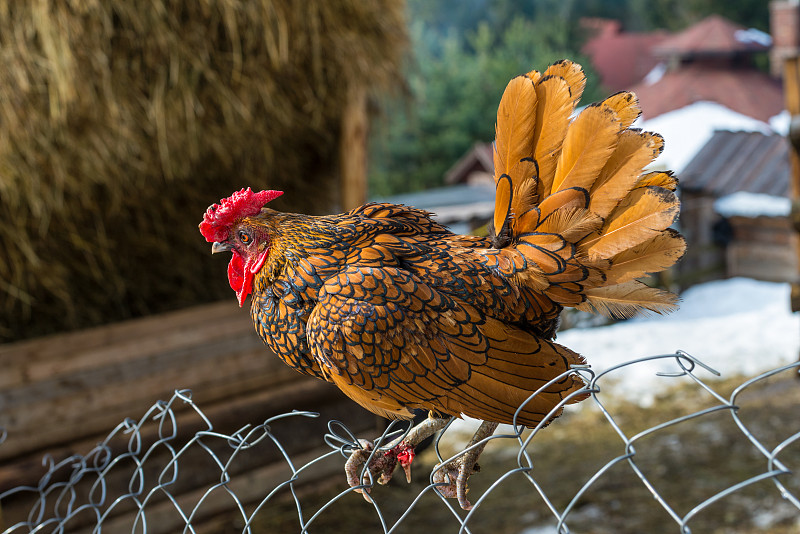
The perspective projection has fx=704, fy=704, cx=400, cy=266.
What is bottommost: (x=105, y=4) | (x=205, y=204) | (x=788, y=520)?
(x=788, y=520)

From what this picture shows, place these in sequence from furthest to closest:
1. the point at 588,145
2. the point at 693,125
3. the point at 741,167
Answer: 1. the point at 693,125
2. the point at 741,167
3. the point at 588,145

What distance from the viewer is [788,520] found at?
2928 mm

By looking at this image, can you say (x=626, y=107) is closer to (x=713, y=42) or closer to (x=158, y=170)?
(x=158, y=170)

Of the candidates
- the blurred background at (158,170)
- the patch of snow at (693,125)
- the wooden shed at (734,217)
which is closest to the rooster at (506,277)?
the blurred background at (158,170)

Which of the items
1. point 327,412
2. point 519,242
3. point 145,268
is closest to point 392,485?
point 327,412

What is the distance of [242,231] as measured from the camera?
3.49 ft

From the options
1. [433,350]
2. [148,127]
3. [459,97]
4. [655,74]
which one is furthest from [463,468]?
[655,74]

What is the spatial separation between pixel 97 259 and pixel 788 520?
3193 millimetres

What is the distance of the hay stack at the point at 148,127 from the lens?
2408mm

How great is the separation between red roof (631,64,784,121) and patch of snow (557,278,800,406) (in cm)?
373

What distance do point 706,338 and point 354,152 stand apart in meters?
3.96

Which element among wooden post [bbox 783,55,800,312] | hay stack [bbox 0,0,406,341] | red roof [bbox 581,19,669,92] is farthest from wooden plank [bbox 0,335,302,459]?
red roof [bbox 581,19,669,92]

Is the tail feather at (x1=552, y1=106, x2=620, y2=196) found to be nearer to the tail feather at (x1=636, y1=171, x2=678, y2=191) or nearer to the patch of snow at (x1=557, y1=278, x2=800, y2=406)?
the tail feather at (x1=636, y1=171, x2=678, y2=191)

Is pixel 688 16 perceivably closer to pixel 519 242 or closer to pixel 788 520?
pixel 788 520
